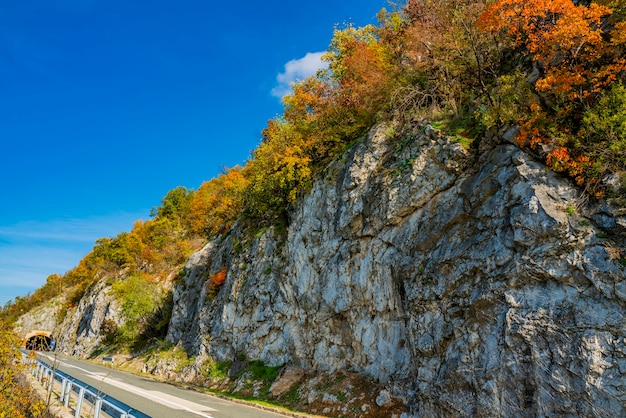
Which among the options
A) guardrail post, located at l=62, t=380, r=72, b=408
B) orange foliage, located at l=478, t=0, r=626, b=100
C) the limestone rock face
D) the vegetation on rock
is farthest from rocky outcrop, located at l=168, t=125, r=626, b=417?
the limestone rock face

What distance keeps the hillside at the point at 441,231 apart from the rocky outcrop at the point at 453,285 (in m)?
0.05

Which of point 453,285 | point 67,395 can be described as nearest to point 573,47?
point 453,285

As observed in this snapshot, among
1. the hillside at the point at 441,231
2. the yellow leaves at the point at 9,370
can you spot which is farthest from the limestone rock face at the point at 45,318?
the yellow leaves at the point at 9,370

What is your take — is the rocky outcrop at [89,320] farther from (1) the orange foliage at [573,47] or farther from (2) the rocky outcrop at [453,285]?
(1) the orange foliage at [573,47]

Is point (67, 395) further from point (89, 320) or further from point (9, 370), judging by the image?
point (89, 320)

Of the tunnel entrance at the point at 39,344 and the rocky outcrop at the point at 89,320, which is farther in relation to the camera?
the rocky outcrop at the point at 89,320

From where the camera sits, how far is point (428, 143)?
13789mm

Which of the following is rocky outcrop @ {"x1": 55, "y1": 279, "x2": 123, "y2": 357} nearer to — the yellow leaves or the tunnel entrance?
the tunnel entrance

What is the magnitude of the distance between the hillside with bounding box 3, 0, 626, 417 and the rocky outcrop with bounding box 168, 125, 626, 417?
0.15ft

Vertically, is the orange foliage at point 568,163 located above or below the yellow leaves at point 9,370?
above

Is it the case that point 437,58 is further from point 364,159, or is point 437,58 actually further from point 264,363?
point 264,363

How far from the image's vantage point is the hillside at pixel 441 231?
28.5 ft

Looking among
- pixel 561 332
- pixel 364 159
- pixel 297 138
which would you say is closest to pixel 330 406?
pixel 561 332

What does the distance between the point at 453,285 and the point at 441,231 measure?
1817 mm
